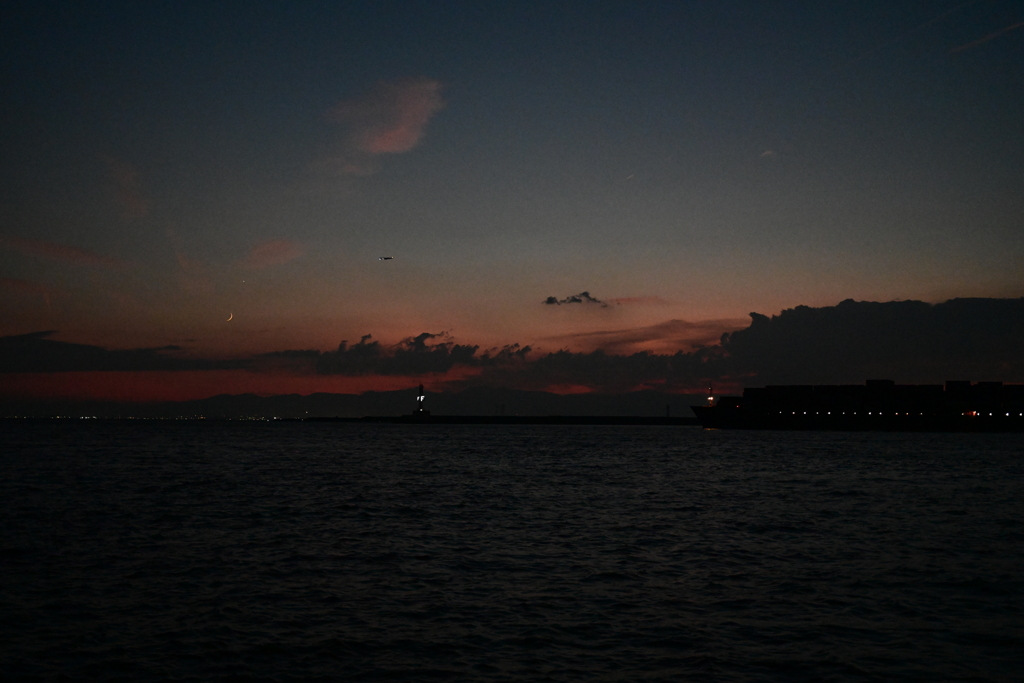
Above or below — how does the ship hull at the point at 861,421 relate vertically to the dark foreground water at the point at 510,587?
below

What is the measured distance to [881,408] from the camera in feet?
585

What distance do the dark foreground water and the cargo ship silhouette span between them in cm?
14780

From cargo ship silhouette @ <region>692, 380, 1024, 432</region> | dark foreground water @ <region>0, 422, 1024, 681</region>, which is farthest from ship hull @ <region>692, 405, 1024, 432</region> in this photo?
dark foreground water @ <region>0, 422, 1024, 681</region>

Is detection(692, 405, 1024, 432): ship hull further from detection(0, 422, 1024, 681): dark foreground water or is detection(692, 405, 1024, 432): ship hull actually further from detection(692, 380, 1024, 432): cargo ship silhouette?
detection(0, 422, 1024, 681): dark foreground water

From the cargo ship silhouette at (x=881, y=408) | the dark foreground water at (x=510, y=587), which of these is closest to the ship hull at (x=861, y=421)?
the cargo ship silhouette at (x=881, y=408)

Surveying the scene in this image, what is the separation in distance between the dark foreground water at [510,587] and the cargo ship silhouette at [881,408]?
14780 cm

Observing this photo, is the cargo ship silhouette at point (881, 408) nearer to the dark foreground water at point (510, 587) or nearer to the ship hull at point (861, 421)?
the ship hull at point (861, 421)

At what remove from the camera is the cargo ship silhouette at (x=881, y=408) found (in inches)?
6526

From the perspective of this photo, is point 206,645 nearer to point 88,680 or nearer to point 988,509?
point 88,680

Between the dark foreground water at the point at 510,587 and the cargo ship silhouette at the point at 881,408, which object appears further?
the cargo ship silhouette at the point at 881,408

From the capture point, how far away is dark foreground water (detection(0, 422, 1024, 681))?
1298 centimetres

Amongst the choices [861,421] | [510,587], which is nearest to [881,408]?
[861,421]

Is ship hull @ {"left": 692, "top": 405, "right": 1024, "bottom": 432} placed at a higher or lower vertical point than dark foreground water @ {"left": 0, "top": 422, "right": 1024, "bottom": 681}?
lower

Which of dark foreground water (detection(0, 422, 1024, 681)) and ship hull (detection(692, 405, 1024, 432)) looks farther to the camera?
ship hull (detection(692, 405, 1024, 432))
